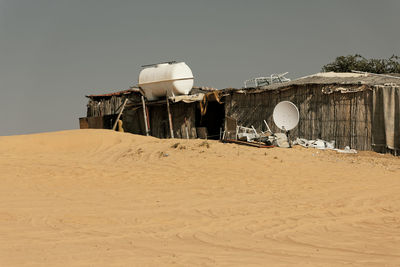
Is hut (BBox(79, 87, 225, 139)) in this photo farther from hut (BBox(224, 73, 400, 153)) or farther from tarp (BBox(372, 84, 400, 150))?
tarp (BBox(372, 84, 400, 150))

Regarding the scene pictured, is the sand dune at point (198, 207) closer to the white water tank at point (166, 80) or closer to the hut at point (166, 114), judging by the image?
the hut at point (166, 114)

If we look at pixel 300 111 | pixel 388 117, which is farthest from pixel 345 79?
pixel 388 117

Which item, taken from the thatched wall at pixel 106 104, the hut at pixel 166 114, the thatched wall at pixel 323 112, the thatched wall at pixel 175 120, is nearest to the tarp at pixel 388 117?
the thatched wall at pixel 323 112

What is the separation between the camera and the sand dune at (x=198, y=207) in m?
5.21

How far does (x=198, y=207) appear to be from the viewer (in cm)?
820

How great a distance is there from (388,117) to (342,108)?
1502mm

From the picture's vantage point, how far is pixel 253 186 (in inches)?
404

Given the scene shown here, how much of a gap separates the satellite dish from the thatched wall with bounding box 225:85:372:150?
1.49m

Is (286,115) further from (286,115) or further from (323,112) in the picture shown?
(323,112)

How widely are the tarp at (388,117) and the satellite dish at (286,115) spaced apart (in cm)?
256

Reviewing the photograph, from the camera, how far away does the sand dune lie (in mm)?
5215

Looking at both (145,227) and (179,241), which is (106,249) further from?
(145,227)

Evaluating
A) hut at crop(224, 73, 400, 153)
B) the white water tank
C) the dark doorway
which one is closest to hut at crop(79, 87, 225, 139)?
the dark doorway

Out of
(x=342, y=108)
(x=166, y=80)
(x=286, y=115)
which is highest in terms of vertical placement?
(x=166, y=80)
